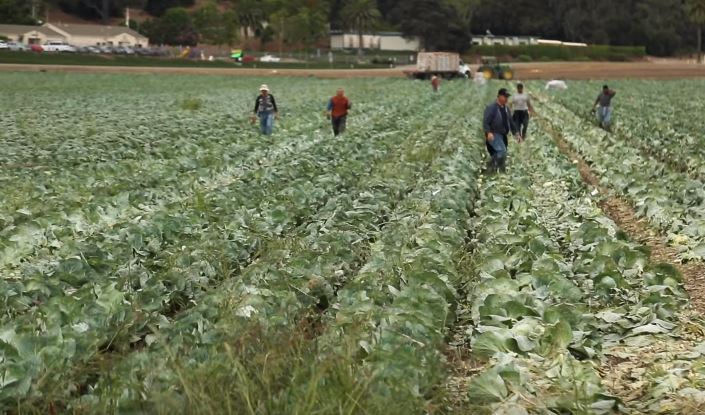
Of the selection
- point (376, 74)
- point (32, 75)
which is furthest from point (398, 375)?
point (376, 74)

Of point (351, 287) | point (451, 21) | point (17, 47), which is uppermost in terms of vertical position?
point (451, 21)

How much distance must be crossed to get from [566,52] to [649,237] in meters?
106

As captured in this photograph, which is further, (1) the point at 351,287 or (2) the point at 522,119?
(2) the point at 522,119

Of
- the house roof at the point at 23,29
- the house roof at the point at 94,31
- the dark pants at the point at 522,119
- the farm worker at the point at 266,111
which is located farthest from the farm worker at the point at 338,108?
the house roof at the point at 94,31

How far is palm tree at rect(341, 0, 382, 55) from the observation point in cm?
13812

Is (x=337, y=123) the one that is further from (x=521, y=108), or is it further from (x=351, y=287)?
(x=351, y=287)

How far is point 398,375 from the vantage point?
4.98 metres

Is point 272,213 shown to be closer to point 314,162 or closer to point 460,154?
point 314,162

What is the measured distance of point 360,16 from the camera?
138m

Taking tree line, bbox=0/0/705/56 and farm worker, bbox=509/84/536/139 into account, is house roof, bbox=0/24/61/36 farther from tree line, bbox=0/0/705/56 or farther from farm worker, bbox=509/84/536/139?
farm worker, bbox=509/84/536/139

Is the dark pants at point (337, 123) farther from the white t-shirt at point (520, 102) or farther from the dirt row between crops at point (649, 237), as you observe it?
the dirt row between crops at point (649, 237)

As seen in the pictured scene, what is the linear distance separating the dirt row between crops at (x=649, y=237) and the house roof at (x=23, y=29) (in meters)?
Answer: 120

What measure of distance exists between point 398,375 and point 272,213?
568 centimetres

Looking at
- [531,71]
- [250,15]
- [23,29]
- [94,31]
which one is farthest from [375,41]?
[531,71]
